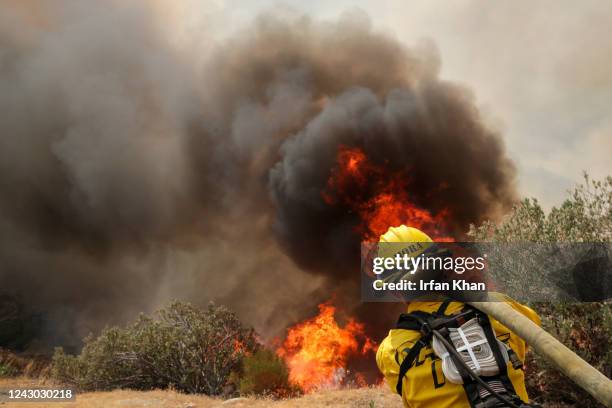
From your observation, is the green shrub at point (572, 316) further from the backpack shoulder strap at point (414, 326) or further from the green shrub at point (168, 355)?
the green shrub at point (168, 355)

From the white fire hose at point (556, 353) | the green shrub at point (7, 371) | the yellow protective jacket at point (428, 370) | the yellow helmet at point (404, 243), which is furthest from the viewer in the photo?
the green shrub at point (7, 371)

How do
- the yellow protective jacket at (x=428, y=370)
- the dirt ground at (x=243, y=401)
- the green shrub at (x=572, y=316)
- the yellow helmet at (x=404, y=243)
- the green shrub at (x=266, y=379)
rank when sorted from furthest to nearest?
the green shrub at (x=266, y=379) < the dirt ground at (x=243, y=401) < the green shrub at (x=572, y=316) < the yellow helmet at (x=404, y=243) < the yellow protective jacket at (x=428, y=370)

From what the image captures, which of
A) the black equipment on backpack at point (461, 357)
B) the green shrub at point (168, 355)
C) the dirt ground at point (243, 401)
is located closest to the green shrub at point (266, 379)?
the dirt ground at point (243, 401)


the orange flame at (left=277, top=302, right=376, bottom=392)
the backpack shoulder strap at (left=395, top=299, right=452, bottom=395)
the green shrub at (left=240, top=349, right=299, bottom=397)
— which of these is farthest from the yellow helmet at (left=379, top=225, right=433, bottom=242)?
the orange flame at (left=277, top=302, right=376, bottom=392)

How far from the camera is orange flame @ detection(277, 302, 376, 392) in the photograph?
2986 centimetres

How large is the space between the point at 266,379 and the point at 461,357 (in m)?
16.5

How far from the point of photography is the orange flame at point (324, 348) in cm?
2986

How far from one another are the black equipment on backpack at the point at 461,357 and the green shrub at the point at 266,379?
51.0 ft

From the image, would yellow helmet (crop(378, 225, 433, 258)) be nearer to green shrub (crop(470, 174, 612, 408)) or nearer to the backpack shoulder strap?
the backpack shoulder strap

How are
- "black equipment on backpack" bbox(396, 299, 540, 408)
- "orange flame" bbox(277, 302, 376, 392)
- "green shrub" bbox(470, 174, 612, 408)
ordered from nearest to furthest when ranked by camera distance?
"black equipment on backpack" bbox(396, 299, 540, 408), "green shrub" bbox(470, 174, 612, 408), "orange flame" bbox(277, 302, 376, 392)

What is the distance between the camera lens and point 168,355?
757 inches

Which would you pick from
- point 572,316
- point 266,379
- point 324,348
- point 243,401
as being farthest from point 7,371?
point 572,316

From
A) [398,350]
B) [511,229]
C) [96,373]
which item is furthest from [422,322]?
[96,373]

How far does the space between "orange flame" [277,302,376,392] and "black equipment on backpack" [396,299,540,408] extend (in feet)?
85.9
